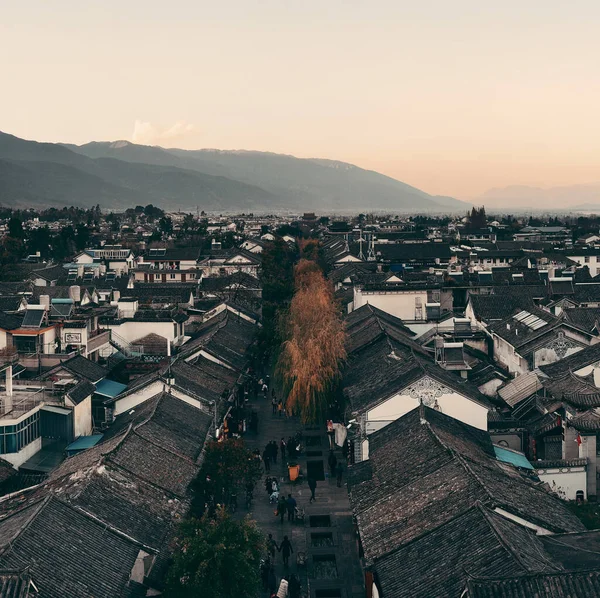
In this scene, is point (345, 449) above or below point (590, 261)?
below

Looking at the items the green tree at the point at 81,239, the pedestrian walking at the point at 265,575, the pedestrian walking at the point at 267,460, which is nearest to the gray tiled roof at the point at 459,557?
the pedestrian walking at the point at 265,575

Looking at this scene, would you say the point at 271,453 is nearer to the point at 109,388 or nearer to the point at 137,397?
the point at 137,397

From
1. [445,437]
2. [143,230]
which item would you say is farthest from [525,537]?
[143,230]

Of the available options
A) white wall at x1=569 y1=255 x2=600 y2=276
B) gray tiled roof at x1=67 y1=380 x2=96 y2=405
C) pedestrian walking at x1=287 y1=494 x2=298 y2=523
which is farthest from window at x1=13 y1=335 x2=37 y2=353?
white wall at x1=569 y1=255 x2=600 y2=276

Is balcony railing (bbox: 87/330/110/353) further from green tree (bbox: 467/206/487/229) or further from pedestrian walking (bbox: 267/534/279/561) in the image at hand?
green tree (bbox: 467/206/487/229)

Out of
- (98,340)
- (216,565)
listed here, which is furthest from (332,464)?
(98,340)
